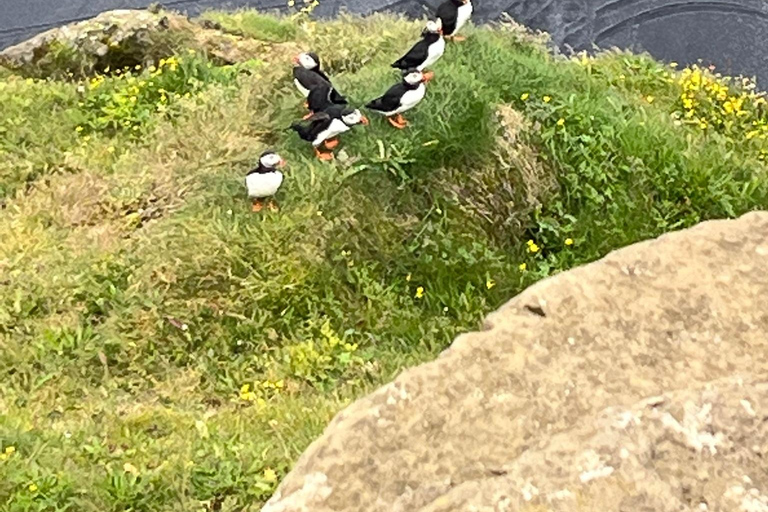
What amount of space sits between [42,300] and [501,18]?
726 cm

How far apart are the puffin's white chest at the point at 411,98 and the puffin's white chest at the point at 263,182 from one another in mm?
1114

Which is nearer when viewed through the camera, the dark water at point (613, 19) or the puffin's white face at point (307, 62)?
the puffin's white face at point (307, 62)

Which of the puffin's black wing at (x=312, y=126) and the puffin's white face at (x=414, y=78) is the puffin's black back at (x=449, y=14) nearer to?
the puffin's white face at (x=414, y=78)

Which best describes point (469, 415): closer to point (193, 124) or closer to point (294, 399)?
point (294, 399)

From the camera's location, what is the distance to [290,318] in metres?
6.64

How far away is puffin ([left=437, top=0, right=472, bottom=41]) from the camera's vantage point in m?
8.14

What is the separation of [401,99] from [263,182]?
128 cm

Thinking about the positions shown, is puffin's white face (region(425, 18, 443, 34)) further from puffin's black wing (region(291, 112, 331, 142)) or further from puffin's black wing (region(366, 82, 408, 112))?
puffin's black wing (region(291, 112, 331, 142))

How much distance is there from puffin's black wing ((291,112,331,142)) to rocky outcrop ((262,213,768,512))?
387 cm

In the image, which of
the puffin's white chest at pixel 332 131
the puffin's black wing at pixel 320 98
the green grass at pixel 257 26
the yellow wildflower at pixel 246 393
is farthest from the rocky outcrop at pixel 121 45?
the yellow wildflower at pixel 246 393

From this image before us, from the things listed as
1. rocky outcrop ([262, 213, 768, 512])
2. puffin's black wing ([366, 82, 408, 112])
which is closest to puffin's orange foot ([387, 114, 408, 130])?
puffin's black wing ([366, 82, 408, 112])

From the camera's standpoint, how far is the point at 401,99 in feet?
23.5

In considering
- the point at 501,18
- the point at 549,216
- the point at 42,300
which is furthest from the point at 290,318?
the point at 501,18

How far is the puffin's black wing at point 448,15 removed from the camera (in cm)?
818
